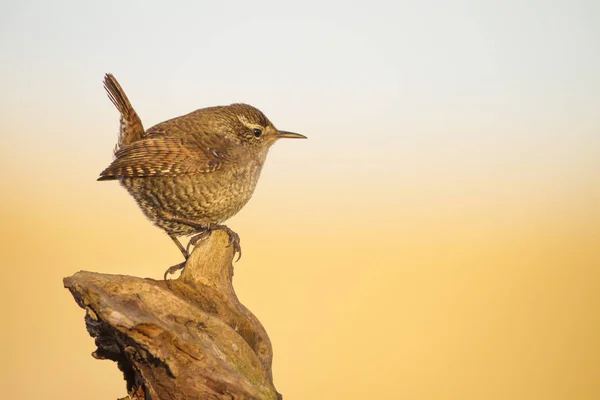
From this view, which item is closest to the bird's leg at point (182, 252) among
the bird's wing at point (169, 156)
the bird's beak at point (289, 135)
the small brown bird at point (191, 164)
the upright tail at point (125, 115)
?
Result: the small brown bird at point (191, 164)

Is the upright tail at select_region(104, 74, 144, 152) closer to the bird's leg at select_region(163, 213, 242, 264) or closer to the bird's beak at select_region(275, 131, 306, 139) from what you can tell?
the bird's leg at select_region(163, 213, 242, 264)

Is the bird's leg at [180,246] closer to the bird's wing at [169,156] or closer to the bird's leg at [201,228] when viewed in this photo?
the bird's leg at [201,228]

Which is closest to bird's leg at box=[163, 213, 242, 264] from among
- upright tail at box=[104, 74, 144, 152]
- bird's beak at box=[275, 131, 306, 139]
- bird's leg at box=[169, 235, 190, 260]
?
bird's leg at box=[169, 235, 190, 260]

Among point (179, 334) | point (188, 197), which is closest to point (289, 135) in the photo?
point (188, 197)

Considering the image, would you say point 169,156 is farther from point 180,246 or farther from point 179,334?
point 179,334

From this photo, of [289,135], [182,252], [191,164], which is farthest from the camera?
[289,135]

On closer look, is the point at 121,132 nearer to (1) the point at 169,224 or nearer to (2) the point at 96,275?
(1) the point at 169,224
